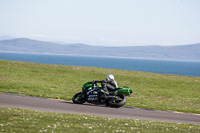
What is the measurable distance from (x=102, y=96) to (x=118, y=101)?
3.26ft

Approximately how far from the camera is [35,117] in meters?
12.2

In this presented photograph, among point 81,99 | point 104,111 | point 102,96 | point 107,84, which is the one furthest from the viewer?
point 81,99

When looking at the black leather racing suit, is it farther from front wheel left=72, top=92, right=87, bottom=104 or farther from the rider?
front wheel left=72, top=92, right=87, bottom=104

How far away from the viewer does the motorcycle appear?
1803 cm

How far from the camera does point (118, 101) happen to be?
18.3 meters

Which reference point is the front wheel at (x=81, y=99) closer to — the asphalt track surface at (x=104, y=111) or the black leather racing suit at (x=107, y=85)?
the asphalt track surface at (x=104, y=111)

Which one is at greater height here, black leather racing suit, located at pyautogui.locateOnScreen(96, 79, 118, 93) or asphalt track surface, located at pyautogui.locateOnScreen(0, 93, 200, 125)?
black leather racing suit, located at pyautogui.locateOnScreen(96, 79, 118, 93)

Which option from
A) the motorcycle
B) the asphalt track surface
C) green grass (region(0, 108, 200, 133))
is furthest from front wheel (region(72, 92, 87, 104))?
green grass (region(0, 108, 200, 133))

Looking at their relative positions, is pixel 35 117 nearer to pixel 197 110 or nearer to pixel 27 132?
pixel 27 132

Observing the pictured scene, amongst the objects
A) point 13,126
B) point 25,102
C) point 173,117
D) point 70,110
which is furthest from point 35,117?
point 173,117

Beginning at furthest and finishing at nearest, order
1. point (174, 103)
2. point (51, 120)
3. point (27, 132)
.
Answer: point (174, 103)
point (51, 120)
point (27, 132)

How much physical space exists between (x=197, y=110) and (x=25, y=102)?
10.3 m

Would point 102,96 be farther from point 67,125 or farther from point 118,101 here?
point 67,125

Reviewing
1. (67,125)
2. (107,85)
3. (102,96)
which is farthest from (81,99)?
(67,125)
